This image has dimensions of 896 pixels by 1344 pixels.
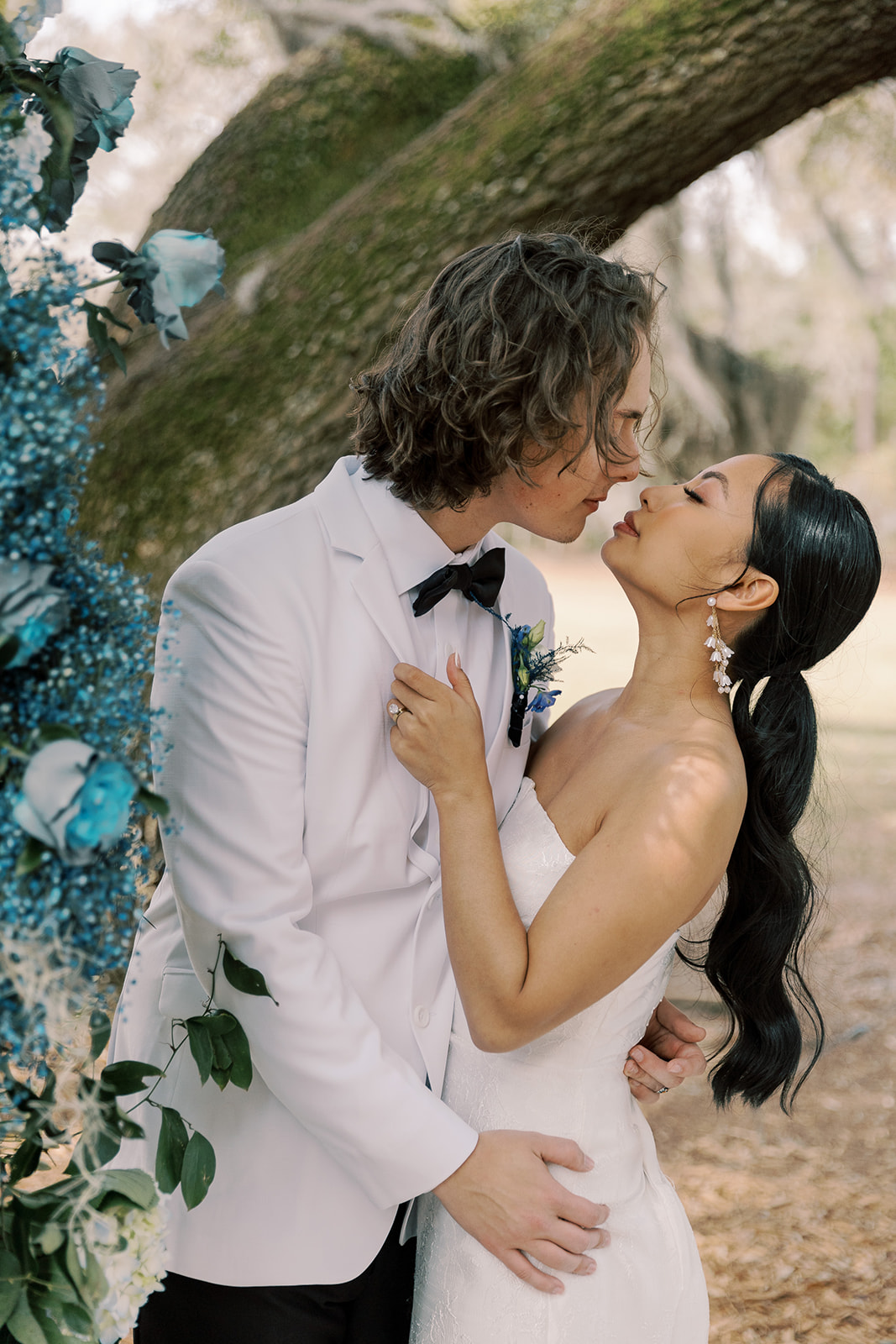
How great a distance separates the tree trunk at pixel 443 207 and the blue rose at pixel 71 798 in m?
2.64

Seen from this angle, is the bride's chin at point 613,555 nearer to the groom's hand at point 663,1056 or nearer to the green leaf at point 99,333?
the groom's hand at point 663,1056

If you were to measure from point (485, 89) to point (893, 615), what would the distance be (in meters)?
13.9

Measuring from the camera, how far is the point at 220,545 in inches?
69.1

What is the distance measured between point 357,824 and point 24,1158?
0.72 m

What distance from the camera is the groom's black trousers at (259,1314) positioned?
1.77m

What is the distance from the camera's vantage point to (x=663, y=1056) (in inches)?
85.3

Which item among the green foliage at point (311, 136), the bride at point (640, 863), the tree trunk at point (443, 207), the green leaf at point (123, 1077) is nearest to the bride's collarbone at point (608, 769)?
the bride at point (640, 863)

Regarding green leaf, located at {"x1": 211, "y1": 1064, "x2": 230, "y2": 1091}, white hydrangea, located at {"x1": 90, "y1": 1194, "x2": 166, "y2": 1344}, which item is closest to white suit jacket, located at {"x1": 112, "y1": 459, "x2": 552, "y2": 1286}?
green leaf, located at {"x1": 211, "y1": 1064, "x2": 230, "y2": 1091}

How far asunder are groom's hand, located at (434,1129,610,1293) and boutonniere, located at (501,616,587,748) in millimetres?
733

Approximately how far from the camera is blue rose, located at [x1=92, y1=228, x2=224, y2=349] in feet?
3.83

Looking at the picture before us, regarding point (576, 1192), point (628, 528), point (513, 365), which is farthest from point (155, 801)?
point (628, 528)

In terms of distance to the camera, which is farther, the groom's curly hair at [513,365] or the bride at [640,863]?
the groom's curly hair at [513,365]

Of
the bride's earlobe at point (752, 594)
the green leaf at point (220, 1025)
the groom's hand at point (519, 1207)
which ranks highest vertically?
the green leaf at point (220, 1025)

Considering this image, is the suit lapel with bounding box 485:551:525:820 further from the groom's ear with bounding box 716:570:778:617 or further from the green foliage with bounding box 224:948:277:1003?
the green foliage with bounding box 224:948:277:1003
